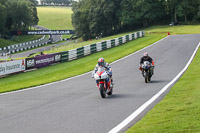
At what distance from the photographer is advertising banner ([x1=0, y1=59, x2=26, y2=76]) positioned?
1032 inches

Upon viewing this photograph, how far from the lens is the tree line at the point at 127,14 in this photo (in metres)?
96.1

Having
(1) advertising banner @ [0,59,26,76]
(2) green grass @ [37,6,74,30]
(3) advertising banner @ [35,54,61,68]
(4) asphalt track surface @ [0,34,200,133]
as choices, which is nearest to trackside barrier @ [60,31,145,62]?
(3) advertising banner @ [35,54,61,68]

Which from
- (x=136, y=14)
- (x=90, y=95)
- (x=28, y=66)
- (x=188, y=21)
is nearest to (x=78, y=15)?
Result: (x=136, y=14)

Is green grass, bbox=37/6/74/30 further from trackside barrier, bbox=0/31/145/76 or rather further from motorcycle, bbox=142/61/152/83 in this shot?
motorcycle, bbox=142/61/152/83

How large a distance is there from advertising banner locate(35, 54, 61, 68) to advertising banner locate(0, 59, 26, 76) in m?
2.17

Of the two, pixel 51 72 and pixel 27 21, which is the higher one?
pixel 27 21

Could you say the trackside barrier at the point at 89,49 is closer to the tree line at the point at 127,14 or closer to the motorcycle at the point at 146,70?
the motorcycle at the point at 146,70

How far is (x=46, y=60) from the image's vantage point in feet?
107

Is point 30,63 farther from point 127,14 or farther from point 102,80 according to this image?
point 127,14

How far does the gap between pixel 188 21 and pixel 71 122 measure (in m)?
92.8

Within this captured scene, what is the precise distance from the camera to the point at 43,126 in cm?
925

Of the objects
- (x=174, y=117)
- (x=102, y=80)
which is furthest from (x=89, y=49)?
(x=174, y=117)

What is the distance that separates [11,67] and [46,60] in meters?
5.63

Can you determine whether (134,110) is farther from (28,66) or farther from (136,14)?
(136,14)
